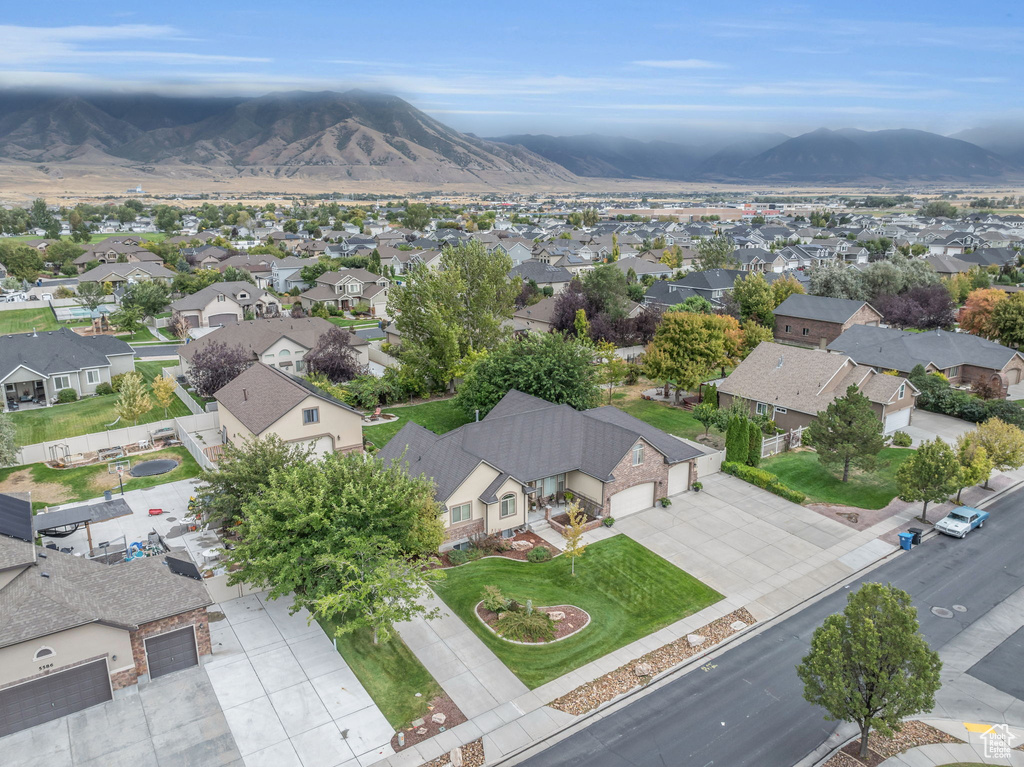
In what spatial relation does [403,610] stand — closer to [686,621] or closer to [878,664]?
[686,621]

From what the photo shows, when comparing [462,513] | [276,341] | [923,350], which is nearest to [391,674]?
[462,513]

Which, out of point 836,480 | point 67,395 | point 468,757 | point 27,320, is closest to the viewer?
point 468,757

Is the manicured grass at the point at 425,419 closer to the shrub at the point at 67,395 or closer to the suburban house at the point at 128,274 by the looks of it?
the shrub at the point at 67,395

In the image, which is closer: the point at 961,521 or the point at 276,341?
the point at 961,521

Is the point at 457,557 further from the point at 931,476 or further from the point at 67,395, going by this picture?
the point at 67,395

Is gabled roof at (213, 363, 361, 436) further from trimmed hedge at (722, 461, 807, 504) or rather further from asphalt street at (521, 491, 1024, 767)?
asphalt street at (521, 491, 1024, 767)

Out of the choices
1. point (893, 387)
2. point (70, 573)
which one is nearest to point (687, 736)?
point (70, 573)

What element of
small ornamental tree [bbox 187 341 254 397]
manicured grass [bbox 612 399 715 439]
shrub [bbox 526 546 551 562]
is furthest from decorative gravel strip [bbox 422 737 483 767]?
small ornamental tree [bbox 187 341 254 397]
